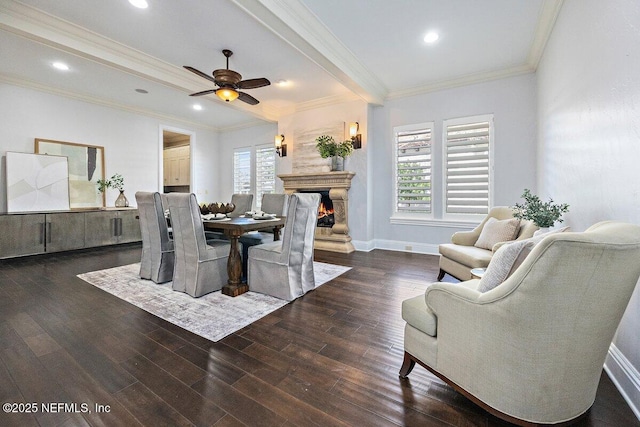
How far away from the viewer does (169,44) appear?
3.60 m

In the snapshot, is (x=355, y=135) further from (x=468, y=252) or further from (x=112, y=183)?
(x=112, y=183)

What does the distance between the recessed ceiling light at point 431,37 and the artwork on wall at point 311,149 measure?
219 centimetres

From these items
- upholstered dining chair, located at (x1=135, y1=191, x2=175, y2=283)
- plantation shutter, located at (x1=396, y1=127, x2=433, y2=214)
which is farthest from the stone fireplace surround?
upholstered dining chair, located at (x1=135, y1=191, x2=175, y2=283)

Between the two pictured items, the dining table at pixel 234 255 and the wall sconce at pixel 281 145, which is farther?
the wall sconce at pixel 281 145

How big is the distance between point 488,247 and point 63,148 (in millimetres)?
7293

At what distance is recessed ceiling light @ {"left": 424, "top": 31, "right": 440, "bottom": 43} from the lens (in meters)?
3.38

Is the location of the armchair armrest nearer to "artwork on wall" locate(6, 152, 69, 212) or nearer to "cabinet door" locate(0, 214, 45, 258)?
"cabinet door" locate(0, 214, 45, 258)

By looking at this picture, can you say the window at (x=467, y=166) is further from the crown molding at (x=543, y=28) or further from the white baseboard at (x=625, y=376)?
the white baseboard at (x=625, y=376)

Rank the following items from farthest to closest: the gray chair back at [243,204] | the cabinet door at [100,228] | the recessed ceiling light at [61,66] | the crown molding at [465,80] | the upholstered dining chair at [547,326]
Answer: the cabinet door at [100,228], the gray chair back at [243,204], the crown molding at [465,80], the recessed ceiling light at [61,66], the upholstered dining chair at [547,326]

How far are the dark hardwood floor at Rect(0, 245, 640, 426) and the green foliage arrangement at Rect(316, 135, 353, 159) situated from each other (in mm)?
3175

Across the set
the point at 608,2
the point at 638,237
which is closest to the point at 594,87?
the point at 608,2

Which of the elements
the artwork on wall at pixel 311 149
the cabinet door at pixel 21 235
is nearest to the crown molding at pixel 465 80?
the artwork on wall at pixel 311 149

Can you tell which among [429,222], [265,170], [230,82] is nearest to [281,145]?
[265,170]

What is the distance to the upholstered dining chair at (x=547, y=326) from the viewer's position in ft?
3.48
